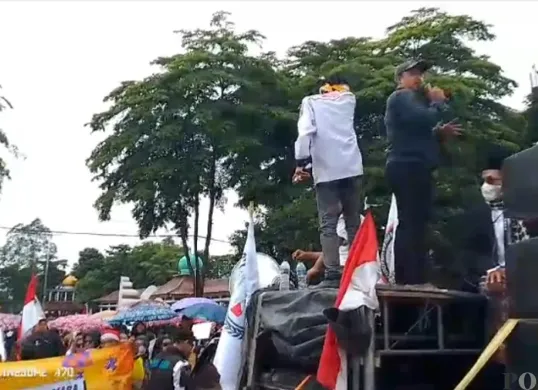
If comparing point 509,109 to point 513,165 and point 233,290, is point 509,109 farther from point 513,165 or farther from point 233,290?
point 513,165

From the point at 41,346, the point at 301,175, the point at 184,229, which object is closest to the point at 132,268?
the point at 184,229

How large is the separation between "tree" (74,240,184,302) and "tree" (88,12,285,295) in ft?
113

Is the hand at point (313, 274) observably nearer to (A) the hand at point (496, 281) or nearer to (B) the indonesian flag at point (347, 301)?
(A) the hand at point (496, 281)

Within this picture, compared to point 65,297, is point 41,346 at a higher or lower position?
lower

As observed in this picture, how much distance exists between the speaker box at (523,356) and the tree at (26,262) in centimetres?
6375

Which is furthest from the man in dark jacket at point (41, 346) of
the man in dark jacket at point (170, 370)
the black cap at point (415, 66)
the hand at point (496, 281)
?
the hand at point (496, 281)

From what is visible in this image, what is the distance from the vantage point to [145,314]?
837 inches

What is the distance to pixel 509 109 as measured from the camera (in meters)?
21.4

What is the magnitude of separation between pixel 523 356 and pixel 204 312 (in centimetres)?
1668

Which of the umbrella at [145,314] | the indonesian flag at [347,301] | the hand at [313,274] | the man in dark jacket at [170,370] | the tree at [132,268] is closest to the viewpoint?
the indonesian flag at [347,301]

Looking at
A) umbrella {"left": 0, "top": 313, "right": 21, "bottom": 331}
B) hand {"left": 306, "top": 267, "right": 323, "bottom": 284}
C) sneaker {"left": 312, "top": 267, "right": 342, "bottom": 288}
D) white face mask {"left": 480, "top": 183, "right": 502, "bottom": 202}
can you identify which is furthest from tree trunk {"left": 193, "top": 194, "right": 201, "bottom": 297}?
white face mask {"left": 480, "top": 183, "right": 502, "bottom": 202}

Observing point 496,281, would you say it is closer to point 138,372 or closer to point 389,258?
point 389,258

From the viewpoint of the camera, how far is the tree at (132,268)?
58625 millimetres

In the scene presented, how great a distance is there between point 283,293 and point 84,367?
Result: 4.56m
